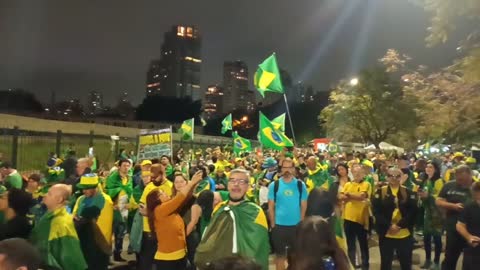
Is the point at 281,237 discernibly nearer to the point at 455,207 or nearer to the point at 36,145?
the point at 455,207

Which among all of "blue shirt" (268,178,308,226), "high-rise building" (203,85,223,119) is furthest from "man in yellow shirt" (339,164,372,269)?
"high-rise building" (203,85,223,119)

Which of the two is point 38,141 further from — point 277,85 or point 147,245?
point 147,245

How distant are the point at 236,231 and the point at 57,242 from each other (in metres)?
1.73

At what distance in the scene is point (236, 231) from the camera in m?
4.71

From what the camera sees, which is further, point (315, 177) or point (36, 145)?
point (36, 145)

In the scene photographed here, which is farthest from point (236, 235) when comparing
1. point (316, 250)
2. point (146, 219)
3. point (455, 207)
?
point (455, 207)

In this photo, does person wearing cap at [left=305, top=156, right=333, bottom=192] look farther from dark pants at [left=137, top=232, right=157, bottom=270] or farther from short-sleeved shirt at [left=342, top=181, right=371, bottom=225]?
dark pants at [left=137, top=232, right=157, bottom=270]

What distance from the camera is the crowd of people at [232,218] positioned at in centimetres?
455

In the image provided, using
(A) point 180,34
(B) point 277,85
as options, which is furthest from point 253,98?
(B) point 277,85

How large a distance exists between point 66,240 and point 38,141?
10.2 m

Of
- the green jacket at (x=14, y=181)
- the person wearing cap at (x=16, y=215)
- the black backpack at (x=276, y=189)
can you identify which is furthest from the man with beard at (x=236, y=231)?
the green jacket at (x=14, y=181)

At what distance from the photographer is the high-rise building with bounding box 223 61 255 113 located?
572 ft

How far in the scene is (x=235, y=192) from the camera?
490cm

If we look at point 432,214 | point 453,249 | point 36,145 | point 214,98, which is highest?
point 214,98
